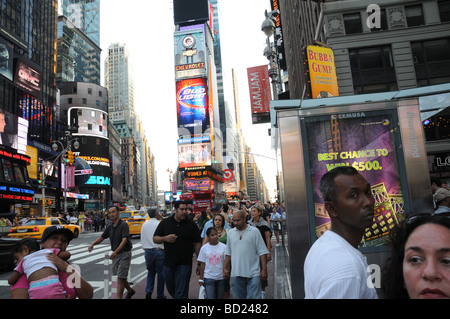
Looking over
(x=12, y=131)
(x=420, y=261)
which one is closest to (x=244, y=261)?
(x=420, y=261)

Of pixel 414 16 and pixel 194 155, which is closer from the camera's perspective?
pixel 414 16

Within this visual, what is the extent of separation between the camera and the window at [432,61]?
2309 centimetres

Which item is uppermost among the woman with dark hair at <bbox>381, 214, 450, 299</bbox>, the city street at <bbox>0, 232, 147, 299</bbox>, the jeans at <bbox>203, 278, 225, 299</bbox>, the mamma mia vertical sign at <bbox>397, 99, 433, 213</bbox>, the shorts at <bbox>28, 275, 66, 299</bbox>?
the mamma mia vertical sign at <bbox>397, 99, 433, 213</bbox>

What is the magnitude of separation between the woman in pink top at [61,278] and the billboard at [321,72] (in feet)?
52.0

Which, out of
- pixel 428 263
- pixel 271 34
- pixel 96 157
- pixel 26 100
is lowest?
pixel 428 263

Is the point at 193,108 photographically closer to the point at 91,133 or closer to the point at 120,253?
the point at 91,133

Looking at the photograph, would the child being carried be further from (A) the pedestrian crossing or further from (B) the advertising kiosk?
(A) the pedestrian crossing

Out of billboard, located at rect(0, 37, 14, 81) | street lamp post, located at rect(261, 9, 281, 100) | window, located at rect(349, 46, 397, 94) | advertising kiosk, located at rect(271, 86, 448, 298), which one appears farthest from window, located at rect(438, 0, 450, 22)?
billboard, located at rect(0, 37, 14, 81)

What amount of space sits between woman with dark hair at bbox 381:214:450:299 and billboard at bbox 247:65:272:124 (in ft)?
54.3

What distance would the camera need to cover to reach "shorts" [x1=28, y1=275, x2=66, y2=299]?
9.82 feet

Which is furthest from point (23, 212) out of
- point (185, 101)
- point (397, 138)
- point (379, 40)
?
point (185, 101)

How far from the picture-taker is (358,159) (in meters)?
5.39

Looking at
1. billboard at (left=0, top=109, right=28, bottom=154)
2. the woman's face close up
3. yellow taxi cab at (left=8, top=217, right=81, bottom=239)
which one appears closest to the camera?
the woman's face close up

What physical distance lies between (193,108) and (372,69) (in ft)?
266
